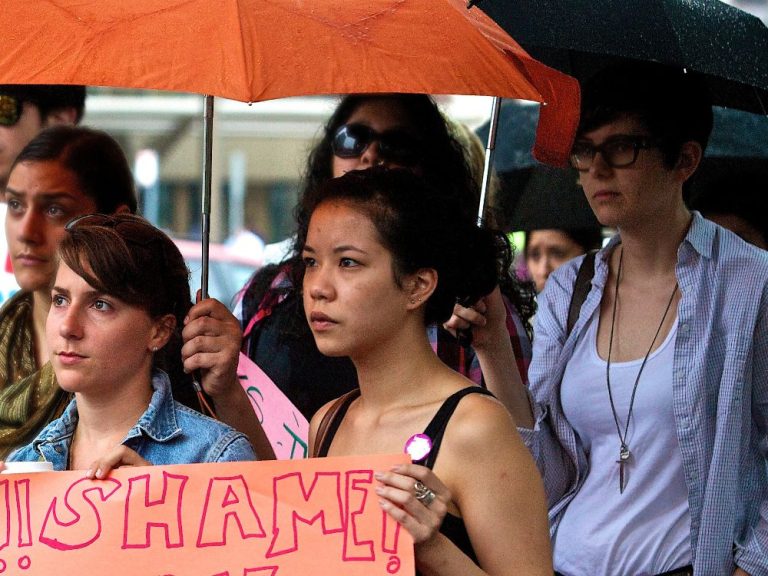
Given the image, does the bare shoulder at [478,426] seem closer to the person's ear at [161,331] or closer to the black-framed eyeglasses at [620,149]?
the person's ear at [161,331]

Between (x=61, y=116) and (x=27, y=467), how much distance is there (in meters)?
2.27

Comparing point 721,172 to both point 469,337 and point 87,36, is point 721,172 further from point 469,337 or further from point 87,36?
point 87,36

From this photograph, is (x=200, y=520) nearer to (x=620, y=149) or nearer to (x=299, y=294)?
(x=299, y=294)

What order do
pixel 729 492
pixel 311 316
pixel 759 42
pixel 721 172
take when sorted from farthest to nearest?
pixel 721 172 → pixel 759 42 → pixel 729 492 → pixel 311 316

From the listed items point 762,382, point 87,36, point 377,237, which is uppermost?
point 87,36

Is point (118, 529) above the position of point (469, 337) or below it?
below

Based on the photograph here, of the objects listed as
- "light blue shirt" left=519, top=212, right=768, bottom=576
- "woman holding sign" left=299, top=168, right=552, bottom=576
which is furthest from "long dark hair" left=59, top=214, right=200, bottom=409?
"light blue shirt" left=519, top=212, right=768, bottom=576

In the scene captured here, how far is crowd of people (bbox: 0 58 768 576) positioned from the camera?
321 cm

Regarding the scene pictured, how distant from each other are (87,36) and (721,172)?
10.8ft

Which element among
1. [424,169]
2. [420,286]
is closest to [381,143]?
[424,169]

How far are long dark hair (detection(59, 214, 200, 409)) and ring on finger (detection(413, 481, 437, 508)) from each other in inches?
33.3

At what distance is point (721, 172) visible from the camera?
5785mm

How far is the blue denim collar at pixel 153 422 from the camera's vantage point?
3.32 meters

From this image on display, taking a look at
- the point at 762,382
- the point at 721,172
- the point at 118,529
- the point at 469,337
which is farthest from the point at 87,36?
the point at 721,172
